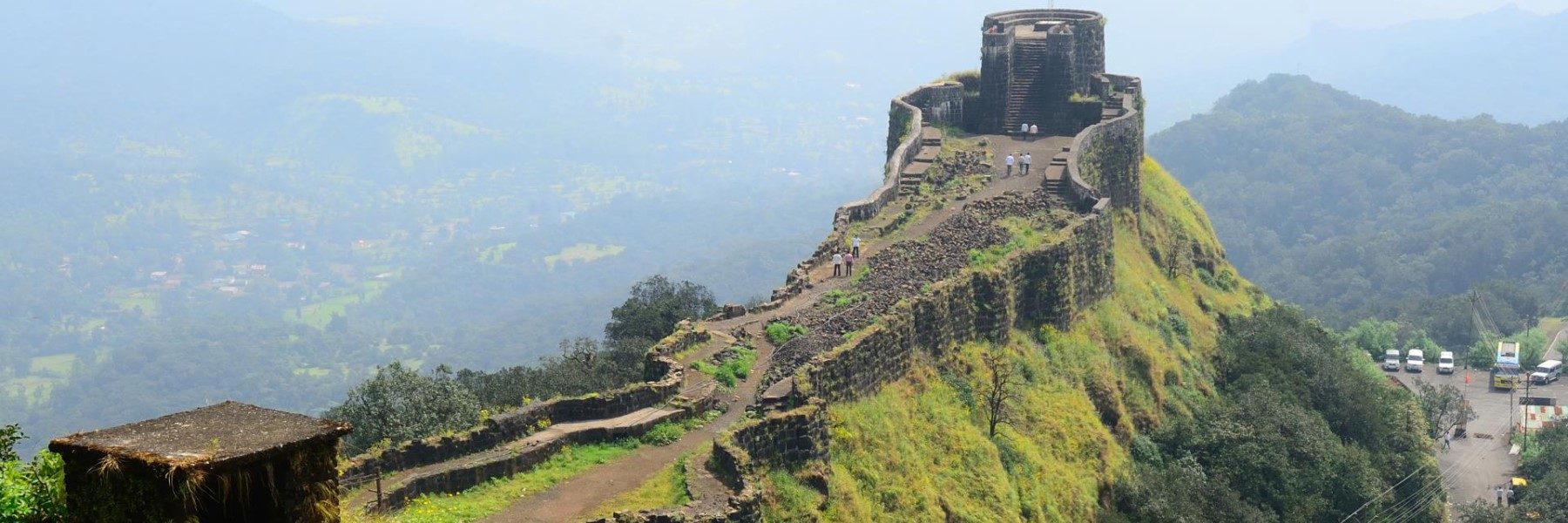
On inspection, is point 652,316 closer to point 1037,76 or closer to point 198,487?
point 1037,76

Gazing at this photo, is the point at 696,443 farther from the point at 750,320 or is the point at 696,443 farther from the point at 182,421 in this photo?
the point at 182,421

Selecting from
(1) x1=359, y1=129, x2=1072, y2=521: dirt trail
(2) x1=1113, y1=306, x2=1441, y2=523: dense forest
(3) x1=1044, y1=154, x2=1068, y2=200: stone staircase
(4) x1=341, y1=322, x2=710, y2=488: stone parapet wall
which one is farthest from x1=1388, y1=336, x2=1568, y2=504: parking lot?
(4) x1=341, y1=322, x2=710, y2=488: stone parapet wall

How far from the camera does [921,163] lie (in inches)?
1751

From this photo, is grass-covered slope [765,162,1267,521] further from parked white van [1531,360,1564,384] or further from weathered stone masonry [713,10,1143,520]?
parked white van [1531,360,1564,384]

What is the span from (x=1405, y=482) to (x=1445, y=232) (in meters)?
124

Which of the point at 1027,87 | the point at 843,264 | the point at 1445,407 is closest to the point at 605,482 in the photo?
the point at 843,264

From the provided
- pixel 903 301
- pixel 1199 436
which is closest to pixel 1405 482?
pixel 1199 436

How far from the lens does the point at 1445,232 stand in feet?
530

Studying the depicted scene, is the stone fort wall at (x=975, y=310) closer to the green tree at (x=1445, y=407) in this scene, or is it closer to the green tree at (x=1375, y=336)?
the green tree at (x=1445, y=407)

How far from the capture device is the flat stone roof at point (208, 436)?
42.9 feet

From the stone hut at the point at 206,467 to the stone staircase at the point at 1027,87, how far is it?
37.8 meters

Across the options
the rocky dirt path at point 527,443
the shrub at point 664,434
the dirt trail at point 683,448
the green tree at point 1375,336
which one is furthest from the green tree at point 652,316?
the green tree at point 1375,336

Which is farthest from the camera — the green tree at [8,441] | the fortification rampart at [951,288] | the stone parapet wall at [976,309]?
the stone parapet wall at [976,309]

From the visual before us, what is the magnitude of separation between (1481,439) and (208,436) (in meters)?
72.4
